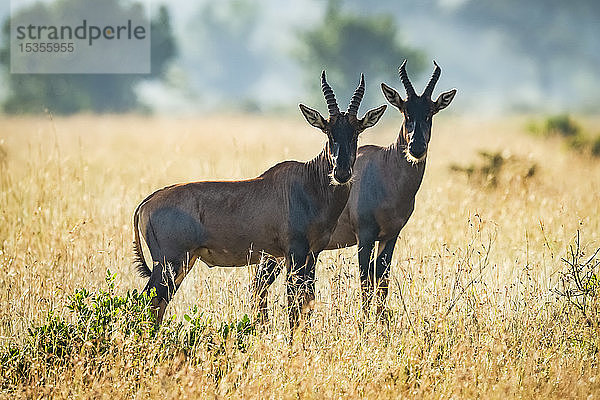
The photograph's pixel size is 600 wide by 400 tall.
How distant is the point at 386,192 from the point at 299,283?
144cm

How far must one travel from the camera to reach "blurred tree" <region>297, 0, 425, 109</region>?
62562 millimetres

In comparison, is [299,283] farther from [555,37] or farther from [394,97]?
[555,37]

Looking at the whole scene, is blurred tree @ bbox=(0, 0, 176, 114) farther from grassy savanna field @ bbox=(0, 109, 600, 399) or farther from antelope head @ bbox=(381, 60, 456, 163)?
antelope head @ bbox=(381, 60, 456, 163)

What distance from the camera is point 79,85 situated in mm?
62125

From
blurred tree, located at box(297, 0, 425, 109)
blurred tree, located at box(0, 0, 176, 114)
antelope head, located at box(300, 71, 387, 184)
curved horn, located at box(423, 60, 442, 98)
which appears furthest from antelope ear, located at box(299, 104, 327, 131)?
blurred tree, located at box(297, 0, 425, 109)

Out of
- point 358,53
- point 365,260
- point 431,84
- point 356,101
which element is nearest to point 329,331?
point 365,260

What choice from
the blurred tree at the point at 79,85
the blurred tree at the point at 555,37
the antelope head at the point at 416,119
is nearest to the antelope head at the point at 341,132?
the antelope head at the point at 416,119

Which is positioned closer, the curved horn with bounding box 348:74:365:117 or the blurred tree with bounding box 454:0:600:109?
the curved horn with bounding box 348:74:365:117

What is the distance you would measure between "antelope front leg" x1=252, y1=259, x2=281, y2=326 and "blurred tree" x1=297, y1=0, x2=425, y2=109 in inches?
2116

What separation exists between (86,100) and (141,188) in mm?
48822

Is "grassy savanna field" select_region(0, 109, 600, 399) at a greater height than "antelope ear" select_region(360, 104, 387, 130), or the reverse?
"antelope ear" select_region(360, 104, 387, 130)

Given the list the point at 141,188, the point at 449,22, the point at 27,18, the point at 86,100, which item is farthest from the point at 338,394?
the point at 449,22

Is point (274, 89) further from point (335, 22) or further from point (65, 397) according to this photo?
point (65, 397)

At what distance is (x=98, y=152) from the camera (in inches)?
830
